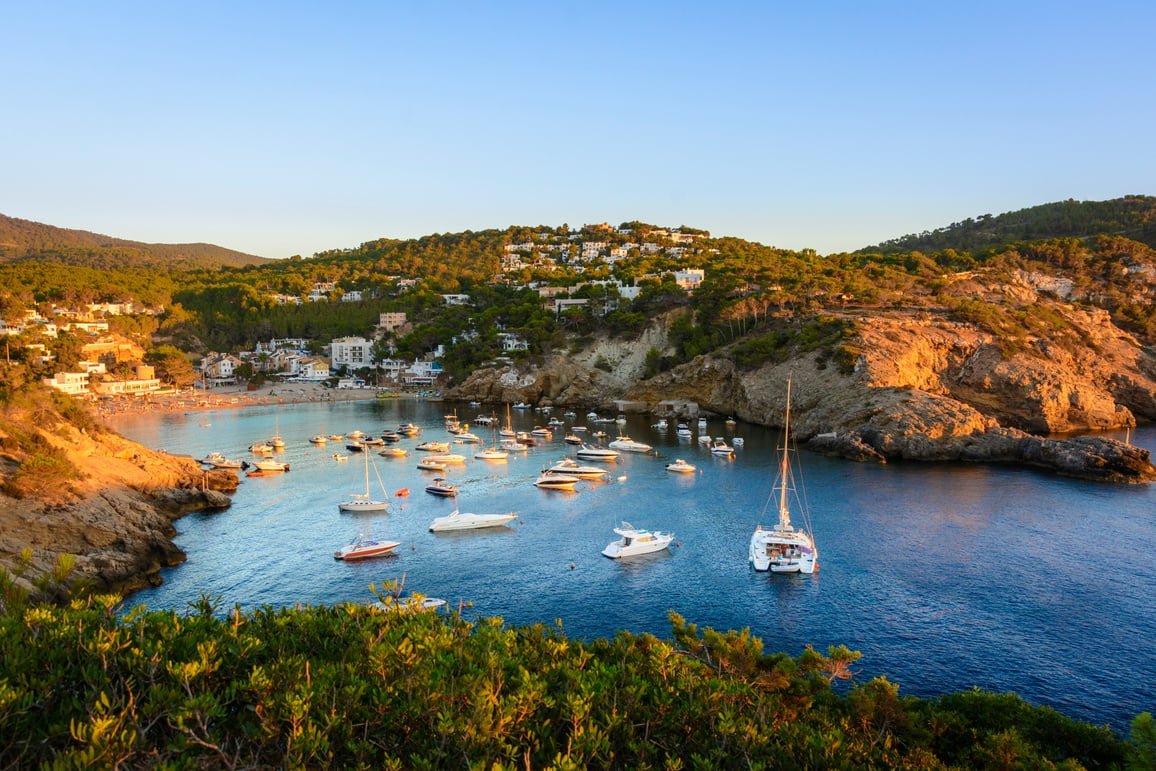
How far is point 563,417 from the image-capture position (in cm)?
7325

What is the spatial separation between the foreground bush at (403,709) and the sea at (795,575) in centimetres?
508

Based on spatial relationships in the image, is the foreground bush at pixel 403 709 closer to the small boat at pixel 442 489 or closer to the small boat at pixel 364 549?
the small boat at pixel 364 549

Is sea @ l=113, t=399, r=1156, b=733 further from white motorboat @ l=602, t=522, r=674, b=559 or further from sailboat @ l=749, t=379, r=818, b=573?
sailboat @ l=749, t=379, r=818, b=573

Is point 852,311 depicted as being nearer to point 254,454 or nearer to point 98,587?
point 254,454

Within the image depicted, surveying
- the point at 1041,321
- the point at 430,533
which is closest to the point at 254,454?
the point at 430,533

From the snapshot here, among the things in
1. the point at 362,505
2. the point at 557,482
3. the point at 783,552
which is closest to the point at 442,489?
the point at 362,505

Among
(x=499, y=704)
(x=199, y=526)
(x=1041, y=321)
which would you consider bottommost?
(x=199, y=526)

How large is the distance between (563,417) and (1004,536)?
47759mm

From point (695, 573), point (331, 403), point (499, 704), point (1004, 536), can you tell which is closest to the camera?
point (499, 704)

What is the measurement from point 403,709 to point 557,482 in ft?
110

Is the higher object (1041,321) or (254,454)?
(1041,321)

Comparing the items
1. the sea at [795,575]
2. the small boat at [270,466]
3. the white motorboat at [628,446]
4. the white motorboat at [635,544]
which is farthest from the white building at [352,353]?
the white motorboat at [635,544]

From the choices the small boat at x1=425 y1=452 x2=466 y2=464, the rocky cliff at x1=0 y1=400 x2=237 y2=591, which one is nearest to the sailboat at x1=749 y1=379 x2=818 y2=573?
the rocky cliff at x1=0 y1=400 x2=237 y2=591

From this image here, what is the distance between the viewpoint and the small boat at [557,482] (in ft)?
137
